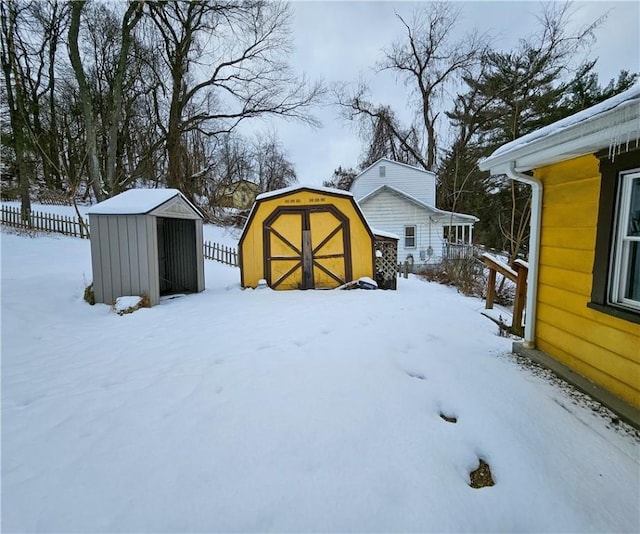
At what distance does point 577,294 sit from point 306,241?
5415 millimetres

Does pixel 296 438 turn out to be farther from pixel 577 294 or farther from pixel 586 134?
pixel 586 134

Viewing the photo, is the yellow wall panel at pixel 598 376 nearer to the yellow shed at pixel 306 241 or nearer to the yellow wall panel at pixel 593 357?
the yellow wall panel at pixel 593 357

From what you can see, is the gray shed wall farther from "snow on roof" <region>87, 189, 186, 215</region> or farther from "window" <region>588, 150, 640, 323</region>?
"window" <region>588, 150, 640, 323</region>

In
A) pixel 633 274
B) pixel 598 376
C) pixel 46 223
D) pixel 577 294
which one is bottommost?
pixel 598 376

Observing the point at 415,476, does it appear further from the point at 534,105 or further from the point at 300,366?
the point at 534,105

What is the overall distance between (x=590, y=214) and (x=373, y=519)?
293cm

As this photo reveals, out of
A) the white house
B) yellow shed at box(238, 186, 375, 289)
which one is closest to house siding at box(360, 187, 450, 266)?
the white house

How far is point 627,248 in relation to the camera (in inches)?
93.8

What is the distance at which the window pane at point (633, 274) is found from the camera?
92.0 inches

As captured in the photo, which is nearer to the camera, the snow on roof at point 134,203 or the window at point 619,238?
the window at point 619,238

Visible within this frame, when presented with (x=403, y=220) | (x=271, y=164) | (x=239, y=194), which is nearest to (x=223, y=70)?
(x=271, y=164)

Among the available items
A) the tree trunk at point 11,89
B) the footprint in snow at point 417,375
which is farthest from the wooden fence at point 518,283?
the tree trunk at point 11,89

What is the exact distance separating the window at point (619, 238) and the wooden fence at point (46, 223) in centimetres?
1474

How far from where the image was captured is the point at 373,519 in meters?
1.46
